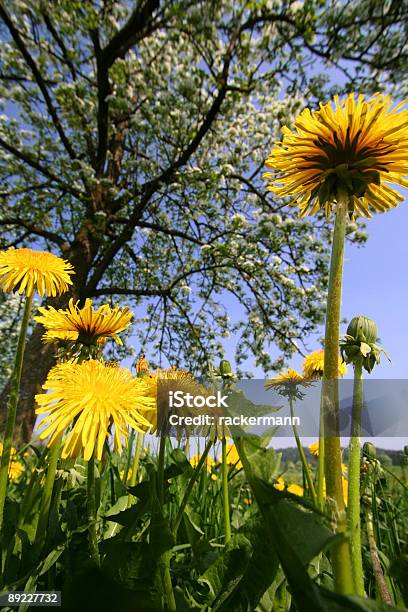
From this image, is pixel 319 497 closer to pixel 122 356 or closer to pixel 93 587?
pixel 93 587

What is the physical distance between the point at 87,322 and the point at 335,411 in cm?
64

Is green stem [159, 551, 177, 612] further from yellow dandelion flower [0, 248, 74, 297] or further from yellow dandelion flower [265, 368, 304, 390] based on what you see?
yellow dandelion flower [0, 248, 74, 297]

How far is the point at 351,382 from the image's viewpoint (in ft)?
2.35

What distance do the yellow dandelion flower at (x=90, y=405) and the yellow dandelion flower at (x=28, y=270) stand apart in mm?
386

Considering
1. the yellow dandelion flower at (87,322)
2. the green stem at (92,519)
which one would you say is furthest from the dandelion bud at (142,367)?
the green stem at (92,519)

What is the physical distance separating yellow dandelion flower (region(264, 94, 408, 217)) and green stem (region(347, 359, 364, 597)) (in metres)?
0.33

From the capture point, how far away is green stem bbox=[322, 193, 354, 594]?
403 mm

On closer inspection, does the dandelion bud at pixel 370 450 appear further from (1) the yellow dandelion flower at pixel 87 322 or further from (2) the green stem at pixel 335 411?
(1) the yellow dandelion flower at pixel 87 322

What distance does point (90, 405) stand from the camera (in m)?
0.65

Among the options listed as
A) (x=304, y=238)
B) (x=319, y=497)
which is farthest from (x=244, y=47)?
(x=319, y=497)

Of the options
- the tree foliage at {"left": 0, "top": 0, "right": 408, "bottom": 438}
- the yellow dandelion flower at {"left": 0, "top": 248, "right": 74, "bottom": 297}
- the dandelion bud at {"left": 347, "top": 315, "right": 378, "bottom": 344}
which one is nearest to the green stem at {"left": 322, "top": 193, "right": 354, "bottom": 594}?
the dandelion bud at {"left": 347, "top": 315, "right": 378, "bottom": 344}

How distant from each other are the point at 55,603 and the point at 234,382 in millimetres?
444

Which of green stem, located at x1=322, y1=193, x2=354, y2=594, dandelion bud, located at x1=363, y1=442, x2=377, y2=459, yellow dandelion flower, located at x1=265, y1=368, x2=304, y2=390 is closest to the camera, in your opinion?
green stem, located at x1=322, y1=193, x2=354, y2=594

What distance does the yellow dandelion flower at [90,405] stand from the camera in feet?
2.07
